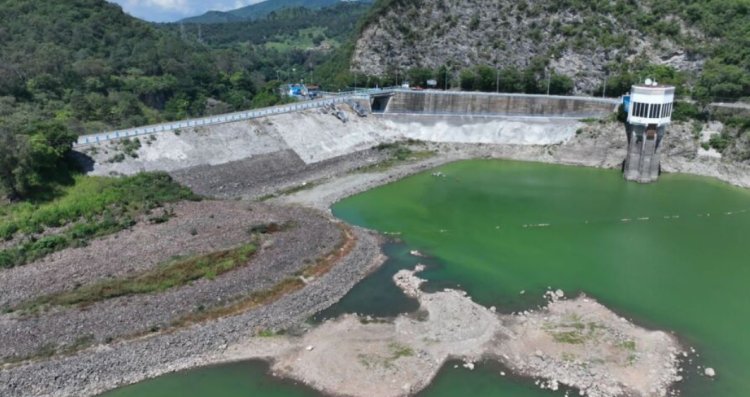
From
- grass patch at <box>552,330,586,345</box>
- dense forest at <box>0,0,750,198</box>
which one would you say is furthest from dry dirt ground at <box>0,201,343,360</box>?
grass patch at <box>552,330,586,345</box>

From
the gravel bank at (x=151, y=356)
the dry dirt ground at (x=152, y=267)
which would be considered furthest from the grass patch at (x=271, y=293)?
the gravel bank at (x=151, y=356)

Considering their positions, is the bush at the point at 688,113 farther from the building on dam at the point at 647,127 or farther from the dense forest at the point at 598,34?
the building on dam at the point at 647,127

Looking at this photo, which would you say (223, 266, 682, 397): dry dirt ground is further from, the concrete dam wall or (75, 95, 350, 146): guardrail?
the concrete dam wall

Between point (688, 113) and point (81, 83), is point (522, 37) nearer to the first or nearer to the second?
point (688, 113)

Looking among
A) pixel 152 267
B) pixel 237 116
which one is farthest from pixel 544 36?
pixel 152 267

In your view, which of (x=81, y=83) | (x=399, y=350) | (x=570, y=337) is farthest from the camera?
(x=81, y=83)
